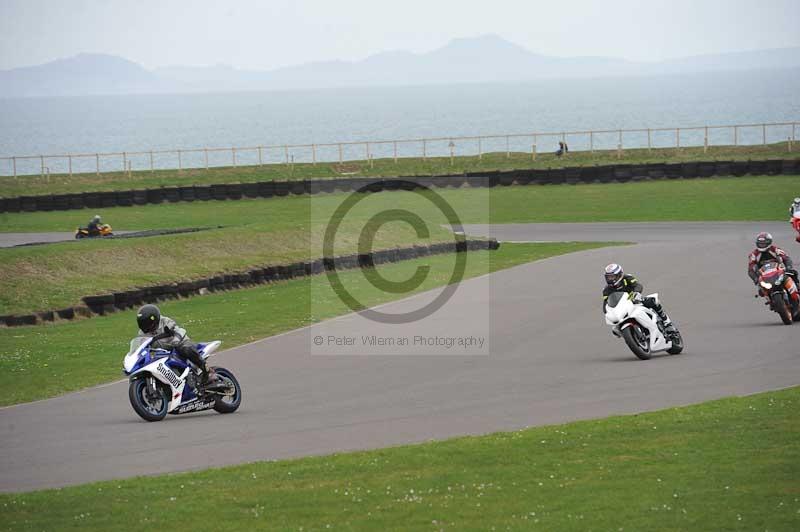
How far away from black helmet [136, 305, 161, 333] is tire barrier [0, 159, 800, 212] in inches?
1587

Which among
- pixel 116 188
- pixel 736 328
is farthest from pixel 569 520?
pixel 116 188

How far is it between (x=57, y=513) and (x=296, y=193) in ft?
153

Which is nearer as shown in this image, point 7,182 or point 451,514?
point 451,514

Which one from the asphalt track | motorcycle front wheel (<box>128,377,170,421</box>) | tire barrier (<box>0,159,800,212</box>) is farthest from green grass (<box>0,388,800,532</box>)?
tire barrier (<box>0,159,800,212</box>)

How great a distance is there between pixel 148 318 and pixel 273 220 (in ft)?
97.2

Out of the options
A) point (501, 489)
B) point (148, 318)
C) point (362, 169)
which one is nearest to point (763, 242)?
point (148, 318)

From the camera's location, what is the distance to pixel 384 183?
188 feet

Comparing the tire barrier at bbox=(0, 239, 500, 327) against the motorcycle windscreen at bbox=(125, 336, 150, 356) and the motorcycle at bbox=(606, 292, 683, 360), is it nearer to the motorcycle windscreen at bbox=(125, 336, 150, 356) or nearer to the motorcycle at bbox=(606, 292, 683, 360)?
the motorcycle windscreen at bbox=(125, 336, 150, 356)

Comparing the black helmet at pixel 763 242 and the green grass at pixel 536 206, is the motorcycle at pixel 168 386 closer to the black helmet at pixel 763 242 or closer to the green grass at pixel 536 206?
the black helmet at pixel 763 242

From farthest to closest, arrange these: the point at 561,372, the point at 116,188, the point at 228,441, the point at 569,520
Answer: the point at 116,188, the point at 561,372, the point at 228,441, the point at 569,520

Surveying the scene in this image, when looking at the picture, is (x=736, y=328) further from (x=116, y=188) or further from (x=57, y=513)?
(x=116, y=188)

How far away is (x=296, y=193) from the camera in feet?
187

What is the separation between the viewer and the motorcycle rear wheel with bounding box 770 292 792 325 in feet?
68.4

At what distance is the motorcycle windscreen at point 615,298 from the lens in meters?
18.5
